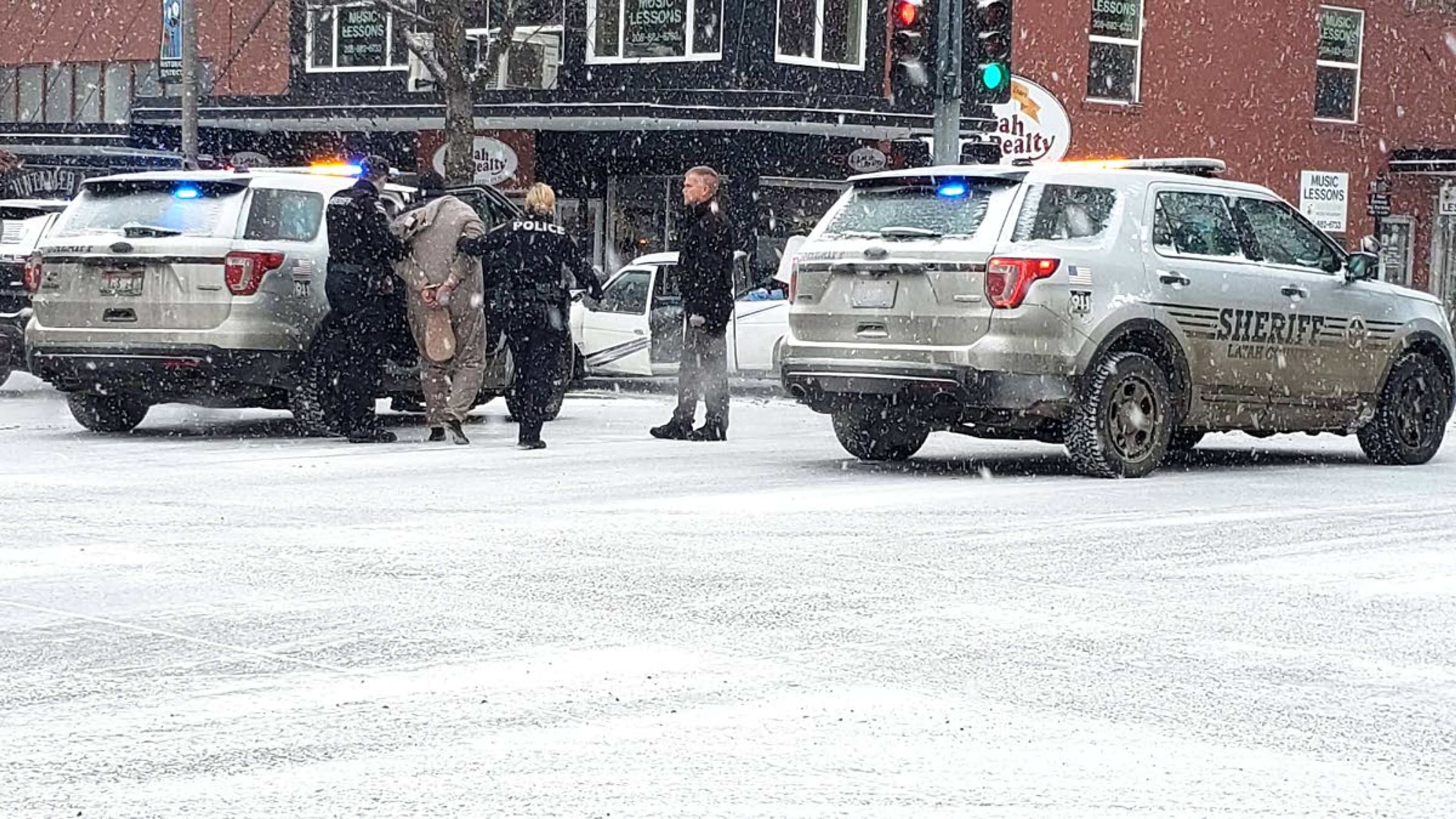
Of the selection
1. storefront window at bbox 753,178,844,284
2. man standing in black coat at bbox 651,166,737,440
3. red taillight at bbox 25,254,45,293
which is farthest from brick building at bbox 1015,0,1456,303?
red taillight at bbox 25,254,45,293

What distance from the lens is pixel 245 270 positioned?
1430 centimetres

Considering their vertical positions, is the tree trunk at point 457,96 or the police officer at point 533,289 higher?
the tree trunk at point 457,96

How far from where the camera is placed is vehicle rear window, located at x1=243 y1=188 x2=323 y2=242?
1452 cm

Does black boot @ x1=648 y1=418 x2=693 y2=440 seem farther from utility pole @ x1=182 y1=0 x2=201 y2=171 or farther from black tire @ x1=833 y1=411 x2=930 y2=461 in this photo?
utility pole @ x1=182 y1=0 x2=201 y2=171

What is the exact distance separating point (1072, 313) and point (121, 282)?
20.1ft

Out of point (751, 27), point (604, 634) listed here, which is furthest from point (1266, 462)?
point (751, 27)

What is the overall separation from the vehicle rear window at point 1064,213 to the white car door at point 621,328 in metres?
10.7

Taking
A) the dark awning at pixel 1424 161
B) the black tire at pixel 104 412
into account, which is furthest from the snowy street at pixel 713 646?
the dark awning at pixel 1424 161

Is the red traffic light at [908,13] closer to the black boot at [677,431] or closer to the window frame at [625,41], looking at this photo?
the black boot at [677,431]

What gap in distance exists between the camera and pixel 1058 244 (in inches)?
483

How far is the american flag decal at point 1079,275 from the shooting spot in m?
→ 12.2

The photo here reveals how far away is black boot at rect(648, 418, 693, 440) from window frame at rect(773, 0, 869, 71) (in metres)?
17.1

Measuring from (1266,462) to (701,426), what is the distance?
4.06 metres

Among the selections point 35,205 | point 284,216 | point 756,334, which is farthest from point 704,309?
point 756,334
